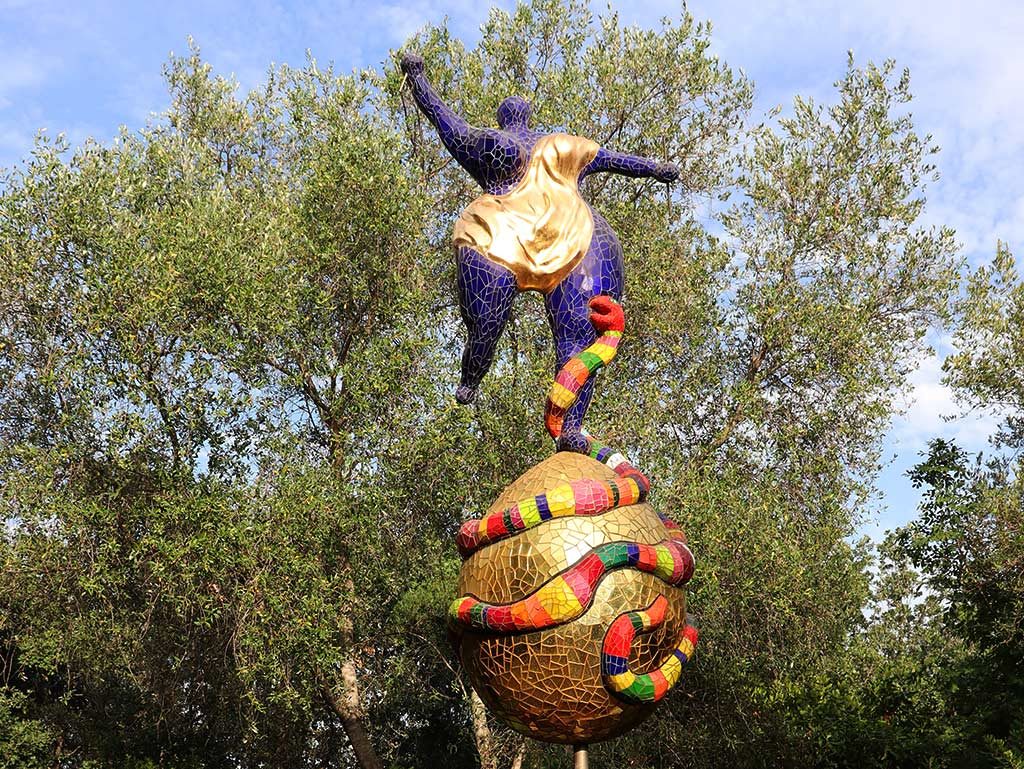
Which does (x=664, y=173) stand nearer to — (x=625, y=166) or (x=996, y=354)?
(x=625, y=166)

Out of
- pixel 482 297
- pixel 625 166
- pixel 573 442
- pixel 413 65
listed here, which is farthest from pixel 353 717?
pixel 413 65

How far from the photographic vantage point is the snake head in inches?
275

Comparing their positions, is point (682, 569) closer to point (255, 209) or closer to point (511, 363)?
point (511, 363)

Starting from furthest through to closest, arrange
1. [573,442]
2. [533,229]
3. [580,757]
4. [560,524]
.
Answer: [533,229] < [573,442] < [580,757] < [560,524]

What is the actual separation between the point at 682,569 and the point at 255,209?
30.4 ft

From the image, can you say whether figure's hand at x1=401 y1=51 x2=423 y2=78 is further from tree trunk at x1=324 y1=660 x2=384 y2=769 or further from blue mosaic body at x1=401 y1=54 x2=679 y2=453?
tree trunk at x1=324 y1=660 x2=384 y2=769

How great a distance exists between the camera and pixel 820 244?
1477 centimetres

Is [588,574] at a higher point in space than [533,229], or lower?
lower

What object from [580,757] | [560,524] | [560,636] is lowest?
[580,757]

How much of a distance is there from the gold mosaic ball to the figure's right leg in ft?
3.60

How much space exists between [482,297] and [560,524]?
66.2 inches

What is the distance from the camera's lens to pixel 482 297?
704 cm

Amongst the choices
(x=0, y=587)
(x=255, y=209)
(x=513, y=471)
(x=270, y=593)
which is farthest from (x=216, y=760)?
(x=255, y=209)

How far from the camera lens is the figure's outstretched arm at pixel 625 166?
24.7ft
